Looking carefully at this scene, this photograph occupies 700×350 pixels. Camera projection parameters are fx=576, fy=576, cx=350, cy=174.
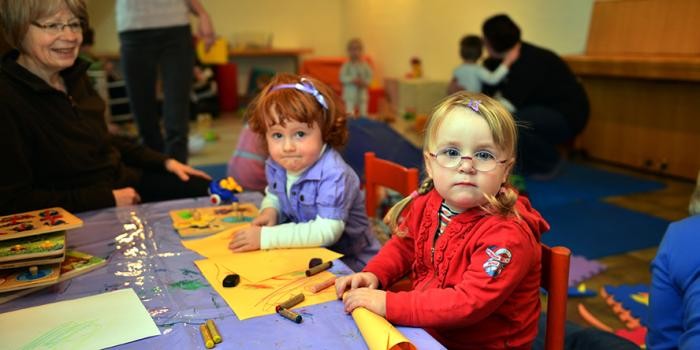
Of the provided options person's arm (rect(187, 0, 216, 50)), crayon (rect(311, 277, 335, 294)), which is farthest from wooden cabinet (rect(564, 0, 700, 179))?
crayon (rect(311, 277, 335, 294))

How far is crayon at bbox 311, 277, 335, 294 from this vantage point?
1160mm

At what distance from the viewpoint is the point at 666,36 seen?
4.36 meters

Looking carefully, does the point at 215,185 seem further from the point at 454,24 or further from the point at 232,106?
the point at 232,106

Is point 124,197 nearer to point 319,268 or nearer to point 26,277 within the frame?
point 26,277

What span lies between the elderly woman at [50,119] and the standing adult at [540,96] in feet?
10.5

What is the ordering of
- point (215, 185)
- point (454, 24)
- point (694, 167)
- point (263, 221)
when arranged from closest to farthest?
1. point (263, 221)
2. point (215, 185)
3. point (694, 167)
4. point (454, 24)

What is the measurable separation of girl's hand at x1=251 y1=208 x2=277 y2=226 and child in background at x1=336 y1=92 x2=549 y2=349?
0.49m

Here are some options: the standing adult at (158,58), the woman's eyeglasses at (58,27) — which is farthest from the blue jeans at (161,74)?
the woman's eyeglasses at (58,27)

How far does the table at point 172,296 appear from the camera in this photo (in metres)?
0.98

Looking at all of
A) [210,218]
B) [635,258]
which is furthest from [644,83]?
[210,218]

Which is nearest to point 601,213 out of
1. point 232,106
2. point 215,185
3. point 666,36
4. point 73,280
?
point 666,36

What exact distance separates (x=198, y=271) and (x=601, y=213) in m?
2.95

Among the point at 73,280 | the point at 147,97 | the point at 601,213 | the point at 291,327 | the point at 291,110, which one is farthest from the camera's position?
the point at 601,213

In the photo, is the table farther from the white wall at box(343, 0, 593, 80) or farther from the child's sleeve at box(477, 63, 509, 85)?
the white wall at box(343, 0, 593, 80)
